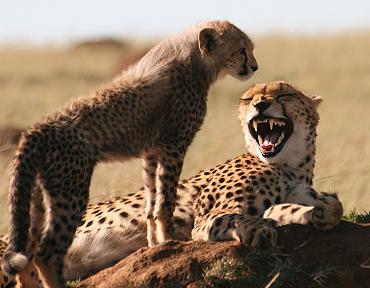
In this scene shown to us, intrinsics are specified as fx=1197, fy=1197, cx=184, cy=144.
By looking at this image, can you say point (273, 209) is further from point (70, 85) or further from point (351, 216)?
point (70, 85)

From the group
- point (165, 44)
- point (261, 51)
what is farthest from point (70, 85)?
point (165, 44)

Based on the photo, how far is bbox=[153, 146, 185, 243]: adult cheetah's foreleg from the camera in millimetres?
5078

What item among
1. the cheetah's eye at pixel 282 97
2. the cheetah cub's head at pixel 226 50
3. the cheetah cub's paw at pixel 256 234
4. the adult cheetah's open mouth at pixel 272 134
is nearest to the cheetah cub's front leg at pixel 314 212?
the cheetah cub's paw at pixel 256 234

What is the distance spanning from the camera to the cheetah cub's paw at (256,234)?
4426mm

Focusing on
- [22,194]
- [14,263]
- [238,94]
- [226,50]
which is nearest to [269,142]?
[226,50]

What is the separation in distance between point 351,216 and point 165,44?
3.77 ft

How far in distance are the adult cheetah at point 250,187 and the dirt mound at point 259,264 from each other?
0.32 metres

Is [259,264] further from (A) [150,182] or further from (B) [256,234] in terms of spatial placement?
(A) [150,182]

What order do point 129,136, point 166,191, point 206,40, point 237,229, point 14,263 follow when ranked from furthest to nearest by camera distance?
1. point 206,40
2. point 166,191
3. point 129,136
4. point 237,229
5. point 14,263

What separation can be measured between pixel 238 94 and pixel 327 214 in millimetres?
10613

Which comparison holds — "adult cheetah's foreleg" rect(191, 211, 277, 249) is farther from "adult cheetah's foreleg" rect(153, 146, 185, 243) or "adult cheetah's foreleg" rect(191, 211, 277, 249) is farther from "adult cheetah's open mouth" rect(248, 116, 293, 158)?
"adult cheetah's open mouth" rect(248, 116, 293, 158)

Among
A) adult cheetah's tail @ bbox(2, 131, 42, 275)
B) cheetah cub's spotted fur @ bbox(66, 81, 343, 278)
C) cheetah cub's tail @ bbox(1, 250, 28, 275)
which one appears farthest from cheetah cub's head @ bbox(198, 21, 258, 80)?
cheetah cub's tail @ bbox(1, 250, 28, 275)

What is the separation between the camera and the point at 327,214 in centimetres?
458

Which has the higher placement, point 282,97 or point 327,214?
point 282,97
